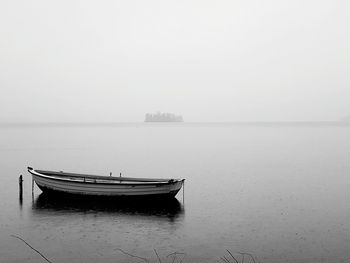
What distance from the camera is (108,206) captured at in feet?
104

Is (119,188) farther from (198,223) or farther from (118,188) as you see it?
(198,223)

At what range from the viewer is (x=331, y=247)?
22.1 m

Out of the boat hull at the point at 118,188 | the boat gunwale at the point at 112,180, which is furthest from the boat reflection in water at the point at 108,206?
the boat gunwale at the point at 112,180

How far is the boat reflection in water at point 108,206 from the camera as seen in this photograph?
1179 inches

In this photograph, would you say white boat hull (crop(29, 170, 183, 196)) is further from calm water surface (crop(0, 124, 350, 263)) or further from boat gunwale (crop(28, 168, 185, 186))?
calm water surface (crop(0, 124, 350, 263))

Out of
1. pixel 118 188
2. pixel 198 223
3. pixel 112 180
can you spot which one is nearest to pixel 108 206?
pixel 118 188

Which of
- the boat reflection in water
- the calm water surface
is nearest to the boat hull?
the boat reflection in water

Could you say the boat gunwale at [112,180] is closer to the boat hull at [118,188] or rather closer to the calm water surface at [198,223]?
the boat hull at [118,188]

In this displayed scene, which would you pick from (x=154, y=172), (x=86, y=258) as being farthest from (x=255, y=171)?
(x=86, y=258)

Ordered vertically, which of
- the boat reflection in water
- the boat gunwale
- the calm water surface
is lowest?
the calm water surface

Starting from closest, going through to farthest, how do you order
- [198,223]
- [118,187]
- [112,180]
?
[198,223]
[118,187]
[112,180]

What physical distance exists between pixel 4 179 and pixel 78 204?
21642 millimetres

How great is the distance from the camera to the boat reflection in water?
98.3ft

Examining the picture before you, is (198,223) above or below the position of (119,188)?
below
